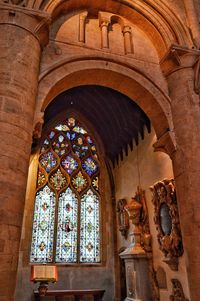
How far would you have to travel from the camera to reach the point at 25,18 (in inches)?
156

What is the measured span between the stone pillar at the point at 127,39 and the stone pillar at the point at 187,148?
0.69m

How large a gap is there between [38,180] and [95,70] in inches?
208

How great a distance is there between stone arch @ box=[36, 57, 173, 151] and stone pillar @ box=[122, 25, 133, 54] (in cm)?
41

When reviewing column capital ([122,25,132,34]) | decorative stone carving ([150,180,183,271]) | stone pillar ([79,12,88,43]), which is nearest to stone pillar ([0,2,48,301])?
stone pillar ([79,12,88,43])

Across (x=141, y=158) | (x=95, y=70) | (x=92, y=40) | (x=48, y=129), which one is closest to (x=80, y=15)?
(x=92, y=40)

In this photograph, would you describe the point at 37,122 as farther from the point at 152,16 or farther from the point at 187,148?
the point at 152,16

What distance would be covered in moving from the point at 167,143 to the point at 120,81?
4.70 ft

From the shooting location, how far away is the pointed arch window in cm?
844

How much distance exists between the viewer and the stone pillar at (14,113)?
115 inches

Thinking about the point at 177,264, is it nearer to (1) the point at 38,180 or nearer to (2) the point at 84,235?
(2) the point at 84,235

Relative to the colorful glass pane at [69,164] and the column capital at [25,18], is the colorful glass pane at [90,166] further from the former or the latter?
the column capital at [25,18]

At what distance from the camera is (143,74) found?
4.91m

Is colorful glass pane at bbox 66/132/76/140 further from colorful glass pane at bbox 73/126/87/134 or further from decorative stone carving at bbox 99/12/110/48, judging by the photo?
decorative stone carving at bbox 99/12/110/48

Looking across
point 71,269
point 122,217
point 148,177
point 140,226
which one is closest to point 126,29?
point 148,177
